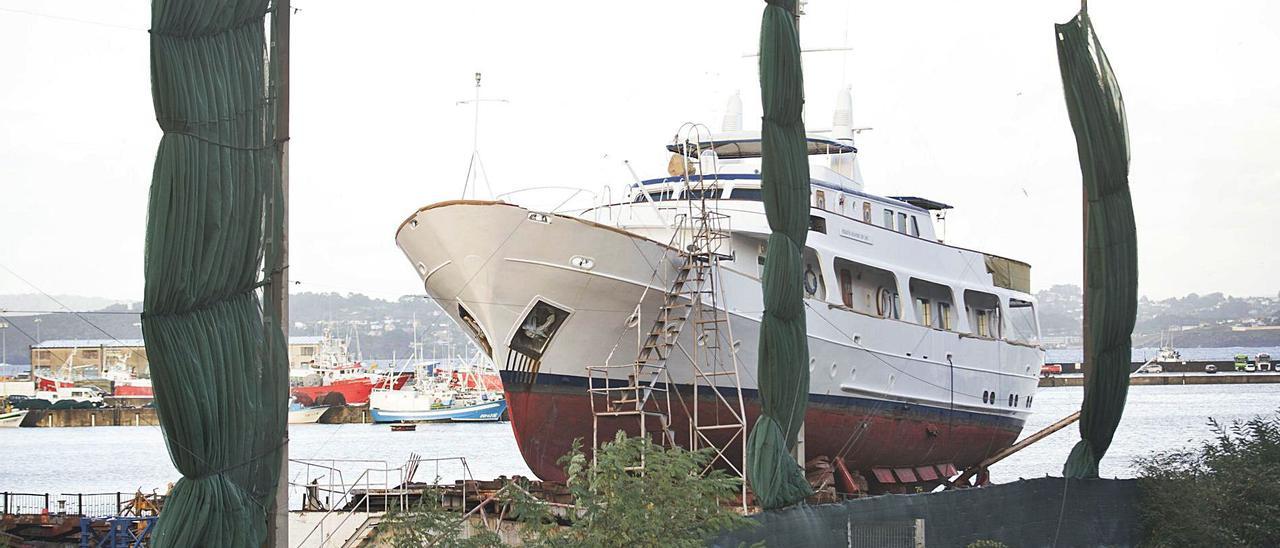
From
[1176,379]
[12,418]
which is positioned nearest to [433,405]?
[12,418]

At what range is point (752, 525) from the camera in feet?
37.5

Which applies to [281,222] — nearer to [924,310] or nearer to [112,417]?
[924,310]

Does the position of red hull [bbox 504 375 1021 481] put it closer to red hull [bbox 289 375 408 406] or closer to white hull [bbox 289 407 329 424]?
Result: white hull [bbox 289 407 329 424]

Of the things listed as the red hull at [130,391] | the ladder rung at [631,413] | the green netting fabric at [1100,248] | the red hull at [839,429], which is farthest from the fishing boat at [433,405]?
the green netting fabric at [1100,248]

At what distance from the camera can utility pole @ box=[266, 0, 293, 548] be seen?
9547 millimetres

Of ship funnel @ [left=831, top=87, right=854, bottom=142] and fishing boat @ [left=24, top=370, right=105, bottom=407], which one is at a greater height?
ship funnel @ [left=831, top=87, right=854, bottom=142]

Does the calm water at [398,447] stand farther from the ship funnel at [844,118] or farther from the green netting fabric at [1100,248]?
the green netting fabric at [1100,248]

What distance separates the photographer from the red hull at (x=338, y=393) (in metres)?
108

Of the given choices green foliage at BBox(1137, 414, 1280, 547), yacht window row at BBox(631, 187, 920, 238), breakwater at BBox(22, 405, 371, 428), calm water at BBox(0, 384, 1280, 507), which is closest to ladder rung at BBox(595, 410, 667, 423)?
yacht window row at BBox(631, 187, 920, 238)

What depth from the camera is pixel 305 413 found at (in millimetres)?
104875

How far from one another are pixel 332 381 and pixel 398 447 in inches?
1460

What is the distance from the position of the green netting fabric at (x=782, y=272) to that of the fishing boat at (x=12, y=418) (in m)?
103

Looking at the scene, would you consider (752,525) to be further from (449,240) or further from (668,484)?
(449,240)

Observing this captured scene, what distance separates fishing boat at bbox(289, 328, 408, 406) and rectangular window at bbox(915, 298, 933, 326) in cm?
8278
